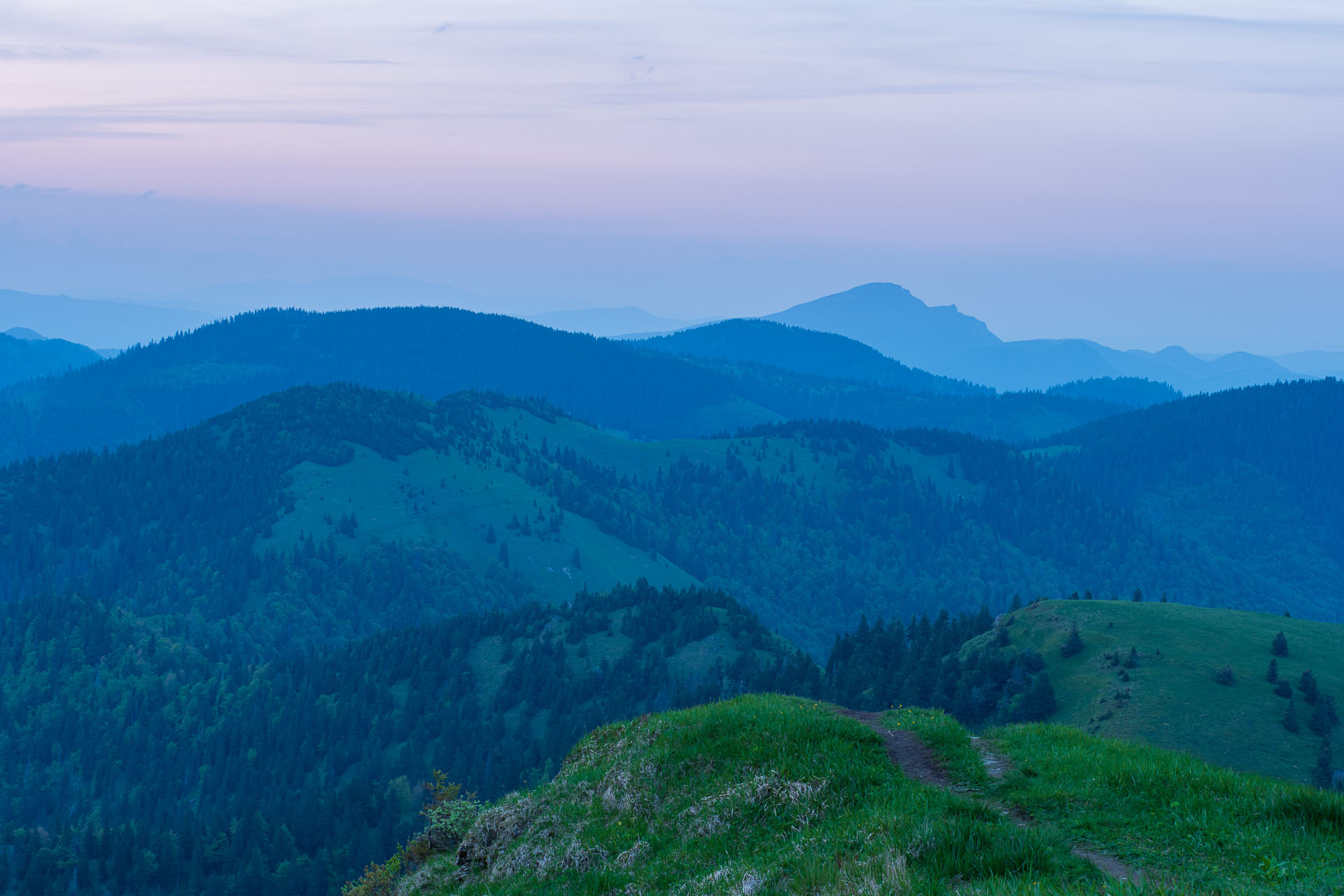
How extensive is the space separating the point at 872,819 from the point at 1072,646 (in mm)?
88552

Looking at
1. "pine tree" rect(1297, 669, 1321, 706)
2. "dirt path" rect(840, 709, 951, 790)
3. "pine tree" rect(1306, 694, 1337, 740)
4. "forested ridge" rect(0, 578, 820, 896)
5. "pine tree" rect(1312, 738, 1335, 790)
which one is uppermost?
"dirt path" rect(840, 709, 951, 790)

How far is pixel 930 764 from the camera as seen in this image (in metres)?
28.5

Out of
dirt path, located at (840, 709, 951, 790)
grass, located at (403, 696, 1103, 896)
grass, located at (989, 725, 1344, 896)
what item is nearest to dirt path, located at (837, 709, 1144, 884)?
dirt path, located at (840, 709, 951, 790)

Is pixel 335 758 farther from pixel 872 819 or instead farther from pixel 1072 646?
pixel 872 819

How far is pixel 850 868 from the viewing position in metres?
18.8

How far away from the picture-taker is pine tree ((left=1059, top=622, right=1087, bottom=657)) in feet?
330

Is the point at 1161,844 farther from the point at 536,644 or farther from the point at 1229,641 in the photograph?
the point at 536,644

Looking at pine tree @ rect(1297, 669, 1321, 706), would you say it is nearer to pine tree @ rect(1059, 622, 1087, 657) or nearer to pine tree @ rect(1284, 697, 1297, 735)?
pine tree @ rect(1284, 697, 1297, 735)

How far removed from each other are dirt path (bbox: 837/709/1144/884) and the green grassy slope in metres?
55.1

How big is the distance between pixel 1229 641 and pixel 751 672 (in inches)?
3262

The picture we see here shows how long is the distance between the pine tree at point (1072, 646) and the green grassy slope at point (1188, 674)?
1.81 feet

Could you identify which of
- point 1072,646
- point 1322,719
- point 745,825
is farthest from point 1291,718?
point 745,825

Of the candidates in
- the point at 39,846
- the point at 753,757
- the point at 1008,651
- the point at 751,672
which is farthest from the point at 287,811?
the point at 753,757

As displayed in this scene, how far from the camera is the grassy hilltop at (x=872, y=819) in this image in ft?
61.8
